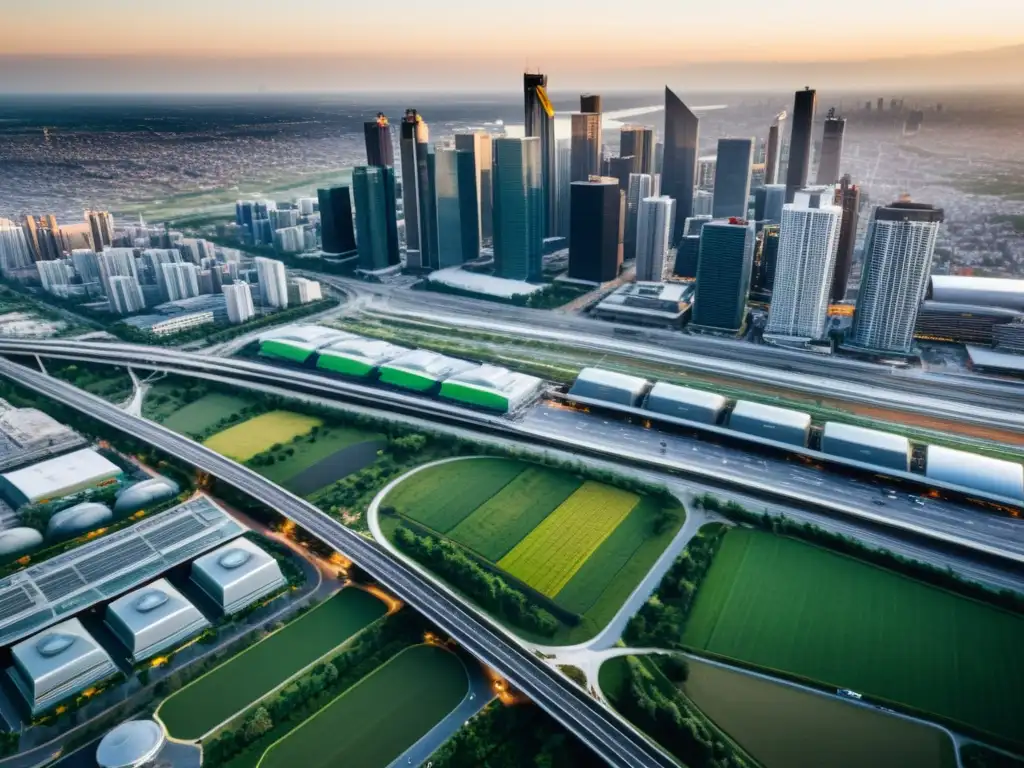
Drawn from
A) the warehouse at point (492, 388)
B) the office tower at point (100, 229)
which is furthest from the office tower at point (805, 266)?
the office tower at point (100, 229)

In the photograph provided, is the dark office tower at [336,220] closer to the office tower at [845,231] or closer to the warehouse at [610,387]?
the warehouse at [610,387]

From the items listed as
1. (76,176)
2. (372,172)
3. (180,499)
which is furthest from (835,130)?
(76,176)

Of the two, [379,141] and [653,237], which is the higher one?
[379,141]

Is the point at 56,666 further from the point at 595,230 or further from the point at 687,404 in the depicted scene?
the point at 595,230

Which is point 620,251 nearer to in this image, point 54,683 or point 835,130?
point 835,130

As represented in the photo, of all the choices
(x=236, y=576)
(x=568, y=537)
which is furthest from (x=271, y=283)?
(x=568, y=537)

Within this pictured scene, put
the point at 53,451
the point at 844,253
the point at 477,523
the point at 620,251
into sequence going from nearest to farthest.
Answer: the point at 477,523 < the point at 53,451 < the point at 844,253 < the point at 620,251
